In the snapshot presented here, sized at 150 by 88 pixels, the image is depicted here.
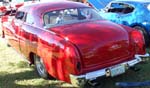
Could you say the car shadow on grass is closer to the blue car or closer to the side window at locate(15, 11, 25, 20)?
the side window at locate(15, 11, 25, 20)

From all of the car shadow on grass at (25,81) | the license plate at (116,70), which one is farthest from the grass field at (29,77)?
the license plate at (116,70)

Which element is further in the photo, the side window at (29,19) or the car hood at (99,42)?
the side window at (29,19)

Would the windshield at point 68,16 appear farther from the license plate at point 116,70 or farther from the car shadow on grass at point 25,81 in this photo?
the license plate at point 116,70

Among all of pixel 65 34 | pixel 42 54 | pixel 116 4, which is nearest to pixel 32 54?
pixel 42 54

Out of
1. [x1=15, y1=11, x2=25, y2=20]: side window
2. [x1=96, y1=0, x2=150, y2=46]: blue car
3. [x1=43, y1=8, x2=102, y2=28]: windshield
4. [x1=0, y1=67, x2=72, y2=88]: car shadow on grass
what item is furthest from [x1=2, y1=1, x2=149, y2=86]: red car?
[x1=96, y1=0, x2=150, y2=46]: blue car

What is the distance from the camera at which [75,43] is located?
5.19m

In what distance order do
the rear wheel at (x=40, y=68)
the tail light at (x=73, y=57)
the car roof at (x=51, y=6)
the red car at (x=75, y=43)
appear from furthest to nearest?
the car roof at (x=51, y=6)
the rear wheel at (x=40, y=68)
the red car at (x=75, y=43)
the tail light at (x=73, y=57)

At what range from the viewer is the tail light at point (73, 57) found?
16.4 ft

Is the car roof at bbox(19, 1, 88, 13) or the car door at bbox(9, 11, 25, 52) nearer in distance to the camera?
the car roof at bbox(19, 1, 88, 13)

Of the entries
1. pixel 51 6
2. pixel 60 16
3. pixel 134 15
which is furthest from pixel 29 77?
pixel 134 15

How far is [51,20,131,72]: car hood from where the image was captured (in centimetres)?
521

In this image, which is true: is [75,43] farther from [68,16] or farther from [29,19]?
[29,19]

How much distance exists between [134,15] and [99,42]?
384 centimetres

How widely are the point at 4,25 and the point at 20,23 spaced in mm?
1729
